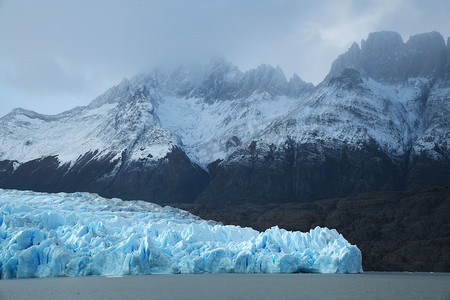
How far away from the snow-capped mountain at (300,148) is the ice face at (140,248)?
78.4 meters

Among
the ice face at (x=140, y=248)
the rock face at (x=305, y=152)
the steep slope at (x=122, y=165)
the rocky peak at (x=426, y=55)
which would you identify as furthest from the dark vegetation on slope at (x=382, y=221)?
the rocky peak at (x=426, y=55)

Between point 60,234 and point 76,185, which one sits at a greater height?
point 76,185

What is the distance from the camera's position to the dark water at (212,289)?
37.8 metres

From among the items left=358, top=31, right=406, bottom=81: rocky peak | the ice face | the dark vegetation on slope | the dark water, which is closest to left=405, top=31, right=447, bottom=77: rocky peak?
left=358, top=31, right=406, bottom=81: rocky peak

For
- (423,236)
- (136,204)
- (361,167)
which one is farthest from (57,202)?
(361,167)

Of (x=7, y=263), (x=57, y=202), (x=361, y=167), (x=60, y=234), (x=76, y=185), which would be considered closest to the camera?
(x=7, y=263)

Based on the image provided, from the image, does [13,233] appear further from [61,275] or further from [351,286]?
[351,286]

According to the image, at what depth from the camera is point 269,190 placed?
152 m

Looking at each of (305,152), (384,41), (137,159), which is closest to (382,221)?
(305,152)

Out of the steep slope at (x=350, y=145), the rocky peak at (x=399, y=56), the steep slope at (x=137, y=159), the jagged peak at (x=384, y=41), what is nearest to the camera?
the steep slope at (x=350, y=145)

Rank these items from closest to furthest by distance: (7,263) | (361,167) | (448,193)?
1. (7,263)
2. (448,193)
3. (361,167)

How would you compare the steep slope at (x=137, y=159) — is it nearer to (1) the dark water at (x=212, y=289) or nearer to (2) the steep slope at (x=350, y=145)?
(2) the steep slope at (x=350, y=145)

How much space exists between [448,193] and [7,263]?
8720cm

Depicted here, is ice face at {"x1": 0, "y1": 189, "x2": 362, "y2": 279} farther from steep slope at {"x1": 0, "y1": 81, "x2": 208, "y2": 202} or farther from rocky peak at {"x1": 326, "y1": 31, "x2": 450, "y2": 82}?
rocky peak at {"x1": 326, "y1": 31, "x2": 450, "y2": 82}
